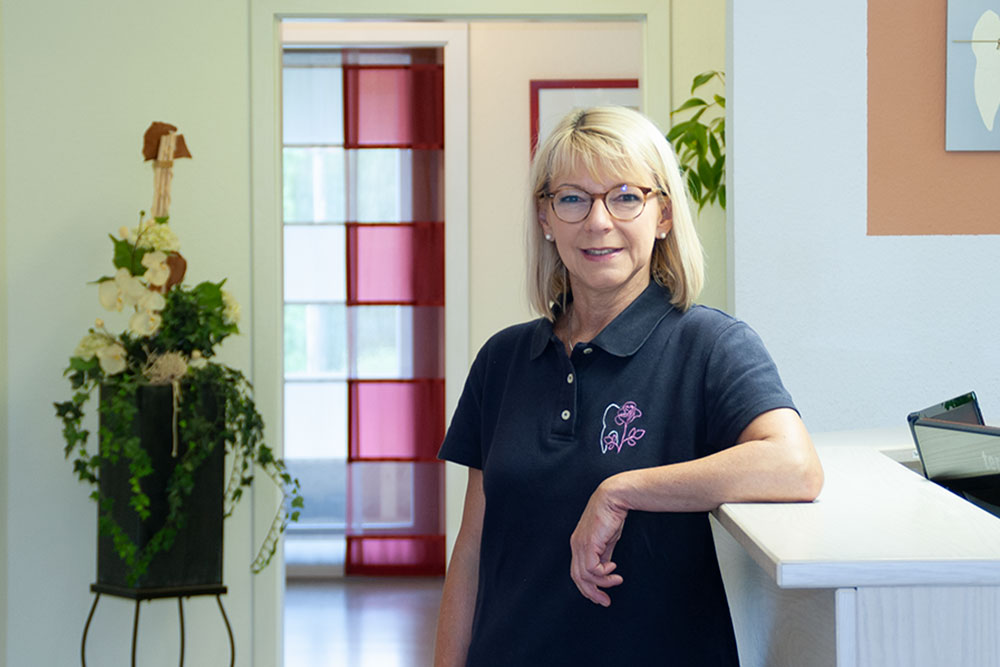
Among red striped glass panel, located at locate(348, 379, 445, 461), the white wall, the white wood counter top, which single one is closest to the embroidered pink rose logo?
the white wood counter top

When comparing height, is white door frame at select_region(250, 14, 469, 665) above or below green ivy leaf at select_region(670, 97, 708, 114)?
below

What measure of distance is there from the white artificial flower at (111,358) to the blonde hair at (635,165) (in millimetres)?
1839

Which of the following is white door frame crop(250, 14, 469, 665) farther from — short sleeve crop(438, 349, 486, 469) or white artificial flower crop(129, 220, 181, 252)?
short sleeve crop(438, 349, 486, 469)

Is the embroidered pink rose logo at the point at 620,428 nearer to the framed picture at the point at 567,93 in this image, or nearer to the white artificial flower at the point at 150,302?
the white artificial flower at the point at 150,302

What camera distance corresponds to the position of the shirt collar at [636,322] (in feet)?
4.34

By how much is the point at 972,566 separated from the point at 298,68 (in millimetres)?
4600

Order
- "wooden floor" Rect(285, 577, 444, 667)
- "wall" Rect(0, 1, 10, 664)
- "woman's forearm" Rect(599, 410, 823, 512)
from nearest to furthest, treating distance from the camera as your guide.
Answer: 1. "woman's forearm" Rect(599, 410, 823, 512)
2. "wall" Rect(0, 1, 10, 664)
3. "wooden floor" Rect(285, 577, 444, 667)

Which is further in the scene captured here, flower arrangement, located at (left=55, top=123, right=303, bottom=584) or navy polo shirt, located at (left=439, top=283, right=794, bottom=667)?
flower arrangement, located at (left=55, top=123, right=303, bottom=584)

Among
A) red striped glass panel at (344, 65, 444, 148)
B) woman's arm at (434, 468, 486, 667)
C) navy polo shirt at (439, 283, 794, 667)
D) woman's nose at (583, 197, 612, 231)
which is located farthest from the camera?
red striped glass panel at (344, 65, 444, 148)

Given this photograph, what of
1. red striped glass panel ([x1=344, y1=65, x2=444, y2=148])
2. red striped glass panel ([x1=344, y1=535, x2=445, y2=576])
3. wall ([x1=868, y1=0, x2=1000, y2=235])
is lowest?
red striped glass panel ([x1=344, y1=535, x2=445, y2=576])

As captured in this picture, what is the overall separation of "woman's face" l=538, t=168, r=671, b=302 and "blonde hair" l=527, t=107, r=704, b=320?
0.05ft

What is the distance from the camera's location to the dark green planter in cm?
287

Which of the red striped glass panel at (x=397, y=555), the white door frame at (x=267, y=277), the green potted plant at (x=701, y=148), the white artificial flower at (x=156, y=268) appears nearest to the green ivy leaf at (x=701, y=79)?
the green potted plant at (x=701, y=148)

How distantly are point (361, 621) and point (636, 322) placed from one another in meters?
3.47
